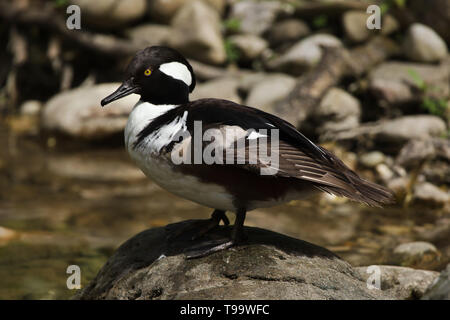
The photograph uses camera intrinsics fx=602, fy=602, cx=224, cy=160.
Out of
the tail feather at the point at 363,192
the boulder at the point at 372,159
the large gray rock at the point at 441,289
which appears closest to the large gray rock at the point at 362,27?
the boulder at the point at 372,159

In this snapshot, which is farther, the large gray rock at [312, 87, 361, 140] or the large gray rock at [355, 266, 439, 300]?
the large gray rock at [312, 87, 361, 140]

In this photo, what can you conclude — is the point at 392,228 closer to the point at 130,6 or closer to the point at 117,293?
the point at 117,293

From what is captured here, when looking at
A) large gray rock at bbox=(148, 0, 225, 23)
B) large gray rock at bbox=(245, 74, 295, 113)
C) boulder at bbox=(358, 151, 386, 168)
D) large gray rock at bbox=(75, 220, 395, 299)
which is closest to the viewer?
large gray rock at bbox=(75, 220, 395, 299)

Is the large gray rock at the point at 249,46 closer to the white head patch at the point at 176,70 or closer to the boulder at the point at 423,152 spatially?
the boulder at the point at 423,152

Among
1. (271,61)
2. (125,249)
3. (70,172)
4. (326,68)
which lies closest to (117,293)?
(125,249)

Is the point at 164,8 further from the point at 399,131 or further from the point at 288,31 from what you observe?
the point at 399,131

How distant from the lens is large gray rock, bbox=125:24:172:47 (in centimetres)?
1138

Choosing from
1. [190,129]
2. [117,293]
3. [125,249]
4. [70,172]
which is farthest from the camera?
[70,172]

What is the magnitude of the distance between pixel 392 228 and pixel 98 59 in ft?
25.1

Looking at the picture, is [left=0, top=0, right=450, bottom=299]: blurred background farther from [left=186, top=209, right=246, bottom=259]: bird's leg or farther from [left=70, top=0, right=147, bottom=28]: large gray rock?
[left=186, top=209, right=246, bottom=259]: bird's leg

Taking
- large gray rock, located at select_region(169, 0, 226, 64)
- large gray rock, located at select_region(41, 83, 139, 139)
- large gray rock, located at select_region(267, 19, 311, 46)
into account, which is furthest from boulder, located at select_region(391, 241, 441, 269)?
large gray rock, located at select_region(169, 0, 226, 64)

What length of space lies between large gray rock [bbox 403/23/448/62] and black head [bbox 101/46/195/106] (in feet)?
22.7

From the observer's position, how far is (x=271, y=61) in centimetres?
1072

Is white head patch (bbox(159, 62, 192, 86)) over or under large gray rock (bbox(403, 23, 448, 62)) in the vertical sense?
under
